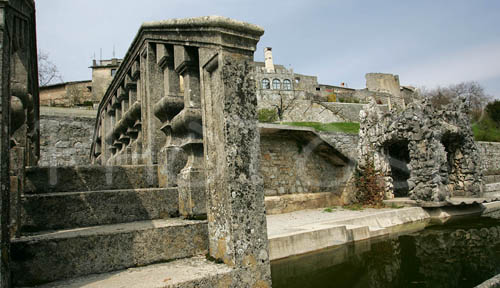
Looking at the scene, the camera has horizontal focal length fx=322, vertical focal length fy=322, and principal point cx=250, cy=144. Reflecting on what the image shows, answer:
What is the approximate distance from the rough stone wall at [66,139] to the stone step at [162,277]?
932 centimetres

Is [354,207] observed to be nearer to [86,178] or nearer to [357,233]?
[357,233]

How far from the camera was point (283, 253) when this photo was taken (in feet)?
16.8

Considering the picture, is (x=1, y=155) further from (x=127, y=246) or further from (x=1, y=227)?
(x=127, y=246)

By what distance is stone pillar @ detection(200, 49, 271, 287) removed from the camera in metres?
2.18

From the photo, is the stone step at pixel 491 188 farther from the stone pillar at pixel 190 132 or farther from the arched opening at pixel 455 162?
the stone pillar at pixel 190 132

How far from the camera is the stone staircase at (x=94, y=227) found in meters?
1.91

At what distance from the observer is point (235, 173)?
2223mm

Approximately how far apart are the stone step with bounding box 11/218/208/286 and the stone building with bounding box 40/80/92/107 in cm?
3101

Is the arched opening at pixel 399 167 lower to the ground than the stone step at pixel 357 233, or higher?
higher

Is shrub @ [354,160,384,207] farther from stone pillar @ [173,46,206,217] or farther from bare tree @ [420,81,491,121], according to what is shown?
bare tree @ [420,81,491,121]

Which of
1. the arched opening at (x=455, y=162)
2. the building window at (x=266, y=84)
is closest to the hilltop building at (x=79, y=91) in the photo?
the building window at (x=266, y=84)

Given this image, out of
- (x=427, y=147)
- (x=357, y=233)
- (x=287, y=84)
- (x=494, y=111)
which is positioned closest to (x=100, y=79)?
(x=287, y=84)

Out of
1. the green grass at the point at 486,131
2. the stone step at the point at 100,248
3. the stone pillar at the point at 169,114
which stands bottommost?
the stone step at the point at 100,248

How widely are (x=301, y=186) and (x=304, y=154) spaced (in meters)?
1.07
